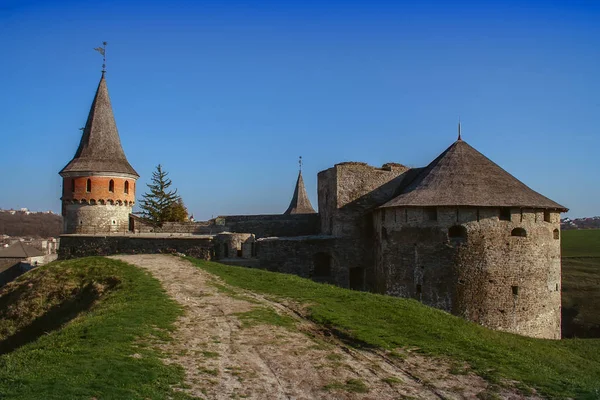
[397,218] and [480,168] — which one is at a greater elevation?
[480,168]

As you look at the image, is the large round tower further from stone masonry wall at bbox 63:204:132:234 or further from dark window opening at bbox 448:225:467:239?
stone masonry wall at bbox 63:204:132:234

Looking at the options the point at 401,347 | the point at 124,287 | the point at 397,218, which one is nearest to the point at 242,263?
the point at 397,218

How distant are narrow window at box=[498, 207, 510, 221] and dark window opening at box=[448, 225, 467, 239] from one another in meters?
1.51

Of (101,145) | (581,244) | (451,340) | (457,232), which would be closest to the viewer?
(451,340)

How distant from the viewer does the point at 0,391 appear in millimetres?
8070

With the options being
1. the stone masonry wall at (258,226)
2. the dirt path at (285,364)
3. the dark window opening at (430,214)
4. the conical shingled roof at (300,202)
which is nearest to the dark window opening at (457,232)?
the dark window opening at (430,214)

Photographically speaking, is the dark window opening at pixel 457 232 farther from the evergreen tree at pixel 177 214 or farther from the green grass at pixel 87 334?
the evergreen tree at pixel 177 214

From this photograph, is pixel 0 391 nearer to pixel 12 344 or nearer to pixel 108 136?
pixel 12 344

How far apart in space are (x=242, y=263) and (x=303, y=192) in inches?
770

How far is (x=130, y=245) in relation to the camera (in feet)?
92.7

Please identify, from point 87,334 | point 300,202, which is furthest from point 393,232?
point 300,202

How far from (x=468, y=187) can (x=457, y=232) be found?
188cm

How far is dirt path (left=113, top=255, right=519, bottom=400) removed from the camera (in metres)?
9.53

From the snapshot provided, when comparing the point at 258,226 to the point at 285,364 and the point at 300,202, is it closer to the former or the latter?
the point at 300,202
